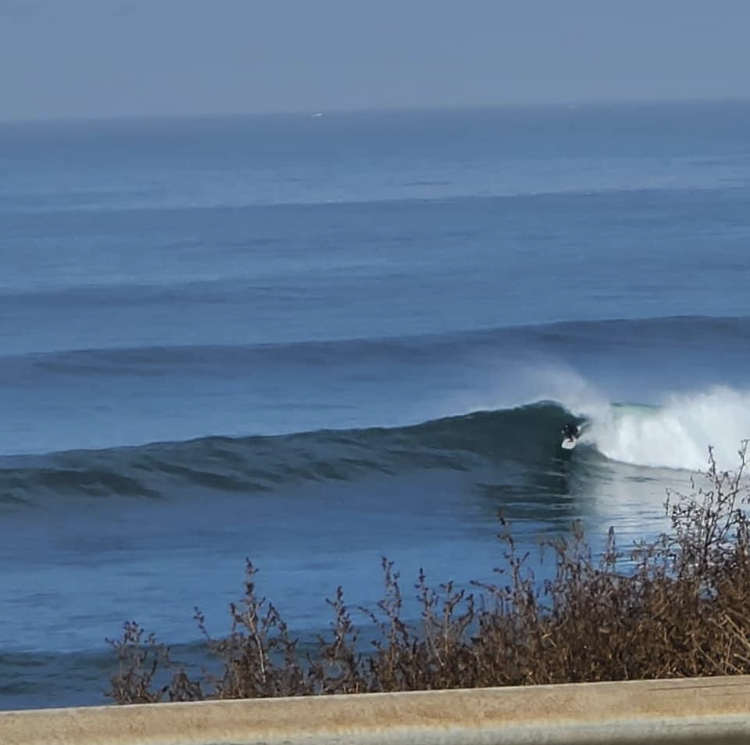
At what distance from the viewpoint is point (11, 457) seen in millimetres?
20219

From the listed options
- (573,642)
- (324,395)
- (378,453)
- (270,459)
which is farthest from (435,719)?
(324,395)

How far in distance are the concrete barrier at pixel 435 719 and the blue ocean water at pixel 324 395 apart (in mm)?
6984

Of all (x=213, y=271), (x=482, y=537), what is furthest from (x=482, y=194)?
(x=482, y=537)

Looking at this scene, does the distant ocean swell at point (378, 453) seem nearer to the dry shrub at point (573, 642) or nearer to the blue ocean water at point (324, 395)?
the blue ocean water at point (324, 395)

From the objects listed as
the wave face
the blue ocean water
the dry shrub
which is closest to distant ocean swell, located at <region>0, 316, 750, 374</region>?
the blue ocean water

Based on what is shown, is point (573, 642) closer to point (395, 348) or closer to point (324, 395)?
point (324, 395)

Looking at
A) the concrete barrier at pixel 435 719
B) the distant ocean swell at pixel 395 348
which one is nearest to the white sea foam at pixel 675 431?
the distant ocean swell at pixel 395 348

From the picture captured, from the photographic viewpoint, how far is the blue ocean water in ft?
44.4

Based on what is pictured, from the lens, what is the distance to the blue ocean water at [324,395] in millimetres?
13523

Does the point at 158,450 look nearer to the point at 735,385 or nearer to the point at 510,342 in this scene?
the point at 735,385

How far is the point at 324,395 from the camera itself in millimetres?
25953

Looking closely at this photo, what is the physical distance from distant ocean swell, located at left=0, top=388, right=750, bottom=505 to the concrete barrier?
15.6m

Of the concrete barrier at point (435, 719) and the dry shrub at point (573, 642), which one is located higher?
the dry shrub at point (573, 642)

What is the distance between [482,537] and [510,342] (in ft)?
59.0
